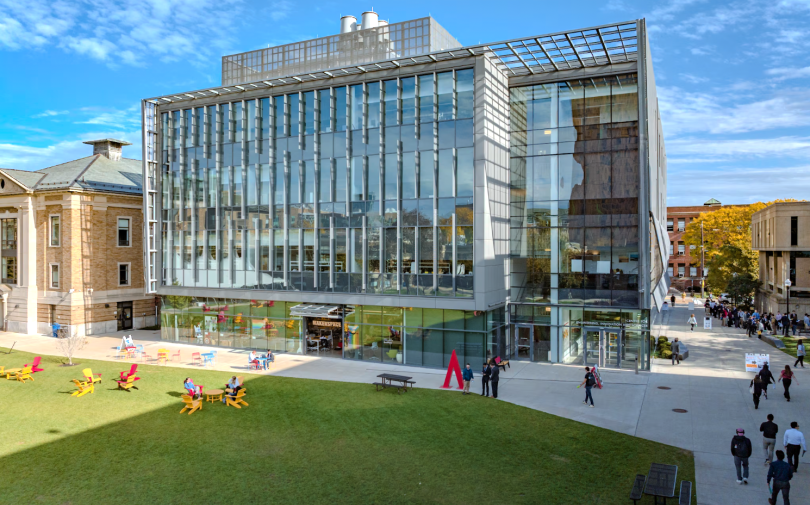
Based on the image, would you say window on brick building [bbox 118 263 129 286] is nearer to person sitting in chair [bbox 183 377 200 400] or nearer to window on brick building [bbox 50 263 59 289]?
window on brick building [bbox 50 263 59 289]

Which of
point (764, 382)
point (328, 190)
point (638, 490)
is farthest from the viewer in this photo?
point (328, 190)

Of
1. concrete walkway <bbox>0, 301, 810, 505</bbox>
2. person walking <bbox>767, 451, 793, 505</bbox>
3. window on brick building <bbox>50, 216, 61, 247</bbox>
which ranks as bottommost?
concrete walkway <bbox>0, 301, 810, 505</bbox>

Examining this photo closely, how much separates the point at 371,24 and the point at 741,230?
59.6 m

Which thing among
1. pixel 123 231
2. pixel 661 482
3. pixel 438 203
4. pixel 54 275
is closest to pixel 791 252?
pixel 438 203

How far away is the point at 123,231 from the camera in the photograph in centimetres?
4422

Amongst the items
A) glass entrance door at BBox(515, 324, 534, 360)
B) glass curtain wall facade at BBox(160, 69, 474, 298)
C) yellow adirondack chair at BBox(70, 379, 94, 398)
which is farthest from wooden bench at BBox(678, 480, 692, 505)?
yellow adirondack chair at BBox(70, 379, 94, 398)

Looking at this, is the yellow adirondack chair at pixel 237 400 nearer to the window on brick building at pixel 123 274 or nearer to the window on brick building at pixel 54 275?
the window on brick building at pixel 123 274

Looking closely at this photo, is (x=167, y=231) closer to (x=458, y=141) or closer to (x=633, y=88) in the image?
(x=458, y=141)

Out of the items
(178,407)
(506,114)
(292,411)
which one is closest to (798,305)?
(506,114)

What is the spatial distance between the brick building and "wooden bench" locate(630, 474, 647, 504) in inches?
3443

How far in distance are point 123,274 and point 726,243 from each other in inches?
2495

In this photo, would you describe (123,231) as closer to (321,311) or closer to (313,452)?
(321,311)

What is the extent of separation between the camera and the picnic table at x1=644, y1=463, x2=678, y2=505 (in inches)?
477

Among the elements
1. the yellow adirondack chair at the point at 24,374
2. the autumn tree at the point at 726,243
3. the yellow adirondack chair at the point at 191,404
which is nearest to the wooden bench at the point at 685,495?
the yellow adirondack chair at the point at 191,404
